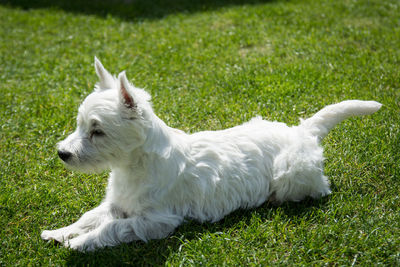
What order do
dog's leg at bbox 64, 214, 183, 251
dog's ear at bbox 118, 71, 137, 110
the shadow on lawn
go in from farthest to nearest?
the shadow on lawn → dog's leg at bbox 64, 214, 183, 251 → dog's ear at bbox 118, 71, 137, 110

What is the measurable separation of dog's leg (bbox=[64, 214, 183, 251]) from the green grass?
0.07m

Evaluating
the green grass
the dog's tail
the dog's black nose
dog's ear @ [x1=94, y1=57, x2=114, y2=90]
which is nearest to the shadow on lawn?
the green grass

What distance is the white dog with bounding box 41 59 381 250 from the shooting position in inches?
120

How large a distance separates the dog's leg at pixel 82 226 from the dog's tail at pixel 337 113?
2.06 metres

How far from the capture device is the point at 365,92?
5.54 m

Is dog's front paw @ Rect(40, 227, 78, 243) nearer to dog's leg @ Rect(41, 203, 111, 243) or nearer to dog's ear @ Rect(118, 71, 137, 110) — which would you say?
dog's leg @ Rect(41, 203, 111, 243)

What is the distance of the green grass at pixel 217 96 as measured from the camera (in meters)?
3.19

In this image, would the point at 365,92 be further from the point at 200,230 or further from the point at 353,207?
the point at 200,230

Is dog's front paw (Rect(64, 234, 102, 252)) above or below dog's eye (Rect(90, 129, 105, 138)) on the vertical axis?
below

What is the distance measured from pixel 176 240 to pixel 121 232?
47 centimetres

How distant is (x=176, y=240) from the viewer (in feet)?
10.8

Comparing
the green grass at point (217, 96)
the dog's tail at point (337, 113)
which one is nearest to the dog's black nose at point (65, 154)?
the green grass at point (217, 96)

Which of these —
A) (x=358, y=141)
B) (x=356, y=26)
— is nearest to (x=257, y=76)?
(x=358, y=141)

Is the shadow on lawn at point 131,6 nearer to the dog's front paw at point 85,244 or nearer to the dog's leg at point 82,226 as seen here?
the dog's leg at point 82,226
